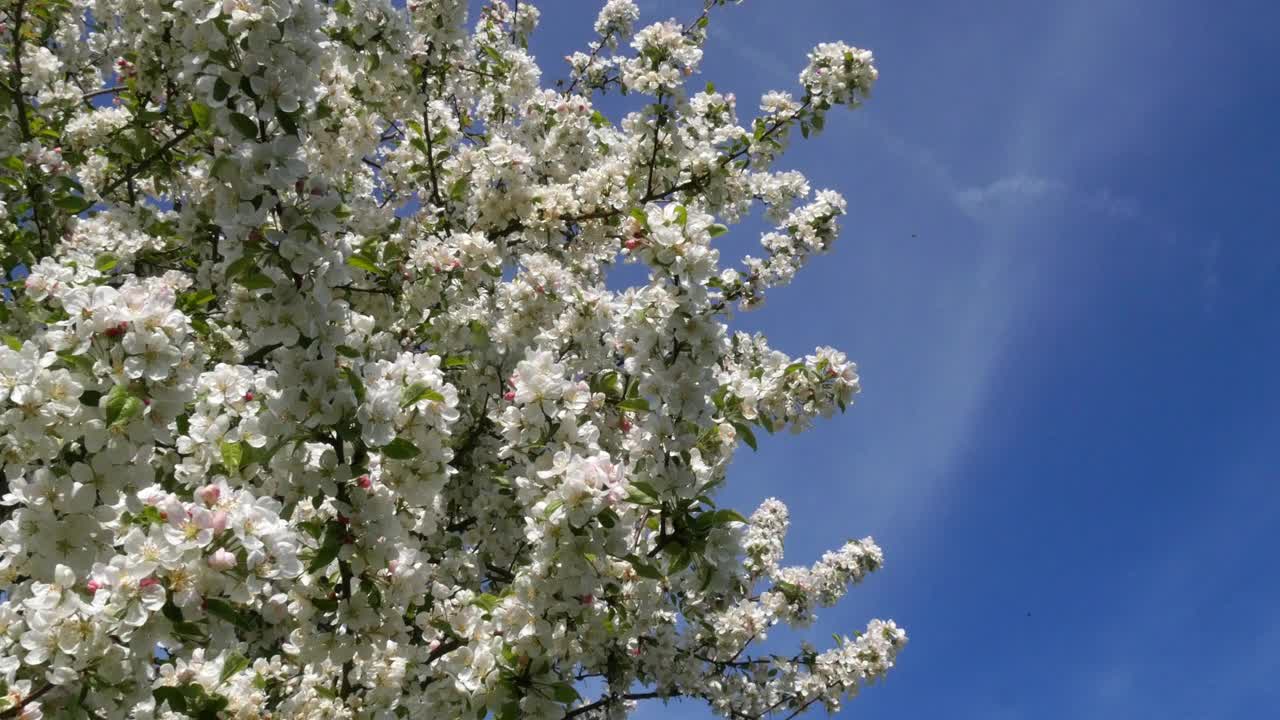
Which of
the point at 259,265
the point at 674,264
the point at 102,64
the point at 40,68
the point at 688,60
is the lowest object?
the point at 259,265

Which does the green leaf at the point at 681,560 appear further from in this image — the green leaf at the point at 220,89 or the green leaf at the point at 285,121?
the green leaf at the point at 220,89

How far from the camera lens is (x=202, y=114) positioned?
9.07 ft

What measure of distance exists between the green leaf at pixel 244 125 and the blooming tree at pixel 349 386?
0.01 metres

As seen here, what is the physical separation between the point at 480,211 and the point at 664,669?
3.68 metres

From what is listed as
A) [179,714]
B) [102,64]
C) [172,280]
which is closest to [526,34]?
[102,64]

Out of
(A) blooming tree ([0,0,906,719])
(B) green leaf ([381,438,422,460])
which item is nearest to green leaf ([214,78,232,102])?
(A) blooming tree ([0,0,906,719])

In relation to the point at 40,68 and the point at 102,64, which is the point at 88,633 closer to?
the point at 40,68

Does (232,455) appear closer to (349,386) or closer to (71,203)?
(349,386)

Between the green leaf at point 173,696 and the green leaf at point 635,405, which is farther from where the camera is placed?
the green leaf at point 635,405

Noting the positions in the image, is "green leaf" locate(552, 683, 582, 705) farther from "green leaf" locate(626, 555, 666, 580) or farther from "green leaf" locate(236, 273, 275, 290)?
"green leaf" locate(236, 273, 275, 290)

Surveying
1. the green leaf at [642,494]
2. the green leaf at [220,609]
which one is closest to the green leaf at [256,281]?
the green leaf at [220,609]

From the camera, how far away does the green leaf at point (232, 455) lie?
277 centimetres

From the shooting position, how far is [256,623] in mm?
3637

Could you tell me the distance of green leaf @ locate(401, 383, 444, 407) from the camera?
2.78 meters
